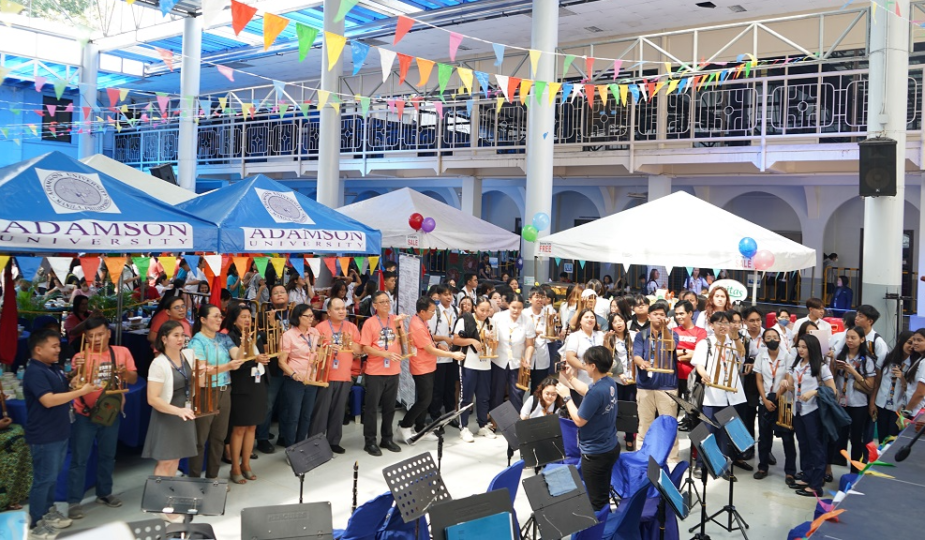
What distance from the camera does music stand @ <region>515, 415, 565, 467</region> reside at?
19.4 ft

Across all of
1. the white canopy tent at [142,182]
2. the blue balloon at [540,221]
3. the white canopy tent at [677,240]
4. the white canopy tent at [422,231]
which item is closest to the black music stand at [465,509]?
the white canopy tent at [677,240]

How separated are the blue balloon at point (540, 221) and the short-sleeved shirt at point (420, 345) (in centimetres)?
496

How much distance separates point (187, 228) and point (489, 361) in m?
3.80

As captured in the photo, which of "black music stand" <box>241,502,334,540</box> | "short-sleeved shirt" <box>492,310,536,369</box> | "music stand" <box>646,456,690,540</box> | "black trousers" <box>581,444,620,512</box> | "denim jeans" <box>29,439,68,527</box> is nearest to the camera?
"black music stand" <box>241,502,334,540</box>

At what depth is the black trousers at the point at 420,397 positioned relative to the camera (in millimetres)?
8695

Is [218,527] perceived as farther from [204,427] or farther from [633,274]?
[633,274]

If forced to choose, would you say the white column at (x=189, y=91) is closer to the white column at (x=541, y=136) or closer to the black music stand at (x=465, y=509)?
the white column at (x=541, y=136)

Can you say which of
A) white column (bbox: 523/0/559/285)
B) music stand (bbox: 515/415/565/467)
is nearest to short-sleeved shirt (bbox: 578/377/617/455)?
music stand (bbox: 515/415/565/467)

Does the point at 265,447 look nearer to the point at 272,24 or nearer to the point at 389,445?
the point at 389,445

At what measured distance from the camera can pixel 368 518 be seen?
14.9 feet

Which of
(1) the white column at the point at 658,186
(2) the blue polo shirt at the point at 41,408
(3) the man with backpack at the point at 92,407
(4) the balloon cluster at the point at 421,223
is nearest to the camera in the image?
(2) the blue polo shirt at the point at 41,408

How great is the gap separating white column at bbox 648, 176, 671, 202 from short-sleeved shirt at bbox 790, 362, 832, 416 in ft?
33.7

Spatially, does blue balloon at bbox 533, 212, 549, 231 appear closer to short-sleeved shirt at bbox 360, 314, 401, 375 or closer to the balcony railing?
the balcony railing

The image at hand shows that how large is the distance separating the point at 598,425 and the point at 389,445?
10.8 feet
